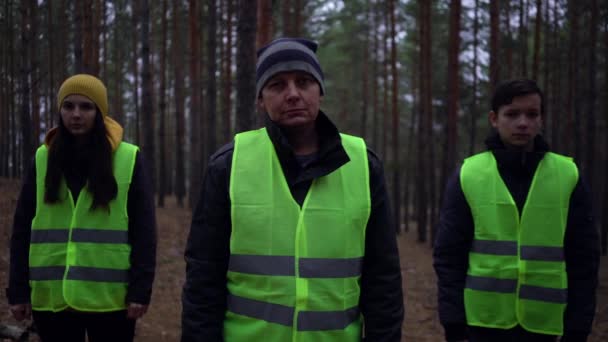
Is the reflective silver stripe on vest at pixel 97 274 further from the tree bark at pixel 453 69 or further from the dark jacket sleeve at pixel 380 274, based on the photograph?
the tree bark at pixel 453 69

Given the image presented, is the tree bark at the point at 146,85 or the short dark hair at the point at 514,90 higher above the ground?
the tree bark at the point at 146,85

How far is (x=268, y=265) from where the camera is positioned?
2084mm

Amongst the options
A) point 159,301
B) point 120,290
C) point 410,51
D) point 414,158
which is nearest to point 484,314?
point 120,290

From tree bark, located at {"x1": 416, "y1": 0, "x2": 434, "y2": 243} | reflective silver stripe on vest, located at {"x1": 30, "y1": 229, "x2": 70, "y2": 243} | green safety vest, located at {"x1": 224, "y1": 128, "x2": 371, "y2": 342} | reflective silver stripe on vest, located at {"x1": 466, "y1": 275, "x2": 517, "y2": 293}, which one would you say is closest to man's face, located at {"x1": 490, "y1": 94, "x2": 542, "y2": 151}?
reflective silver stripe on vest, located at {"x1": 466, "y1": 275, "x2": 517, "y2": 293}

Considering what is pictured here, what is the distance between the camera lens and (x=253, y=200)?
2.12m

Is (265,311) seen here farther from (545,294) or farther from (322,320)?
(545,294)

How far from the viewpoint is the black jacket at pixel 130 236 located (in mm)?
3363

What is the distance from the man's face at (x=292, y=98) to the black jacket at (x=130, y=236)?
1.68 meters

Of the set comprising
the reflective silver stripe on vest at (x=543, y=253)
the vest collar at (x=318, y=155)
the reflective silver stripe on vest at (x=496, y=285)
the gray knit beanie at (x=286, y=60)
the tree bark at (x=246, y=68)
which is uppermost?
the tree bark at (x=246, y=68)

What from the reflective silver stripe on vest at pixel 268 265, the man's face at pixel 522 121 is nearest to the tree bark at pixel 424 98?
A: the man's face at pixel 522 121

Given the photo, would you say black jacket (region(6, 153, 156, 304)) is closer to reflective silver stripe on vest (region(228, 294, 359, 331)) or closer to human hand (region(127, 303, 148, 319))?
human hand (region(127, 303, 148, 319))

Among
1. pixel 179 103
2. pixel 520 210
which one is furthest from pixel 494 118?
pixel 179 103

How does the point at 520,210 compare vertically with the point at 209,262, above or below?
above

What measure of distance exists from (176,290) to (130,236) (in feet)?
20.5
